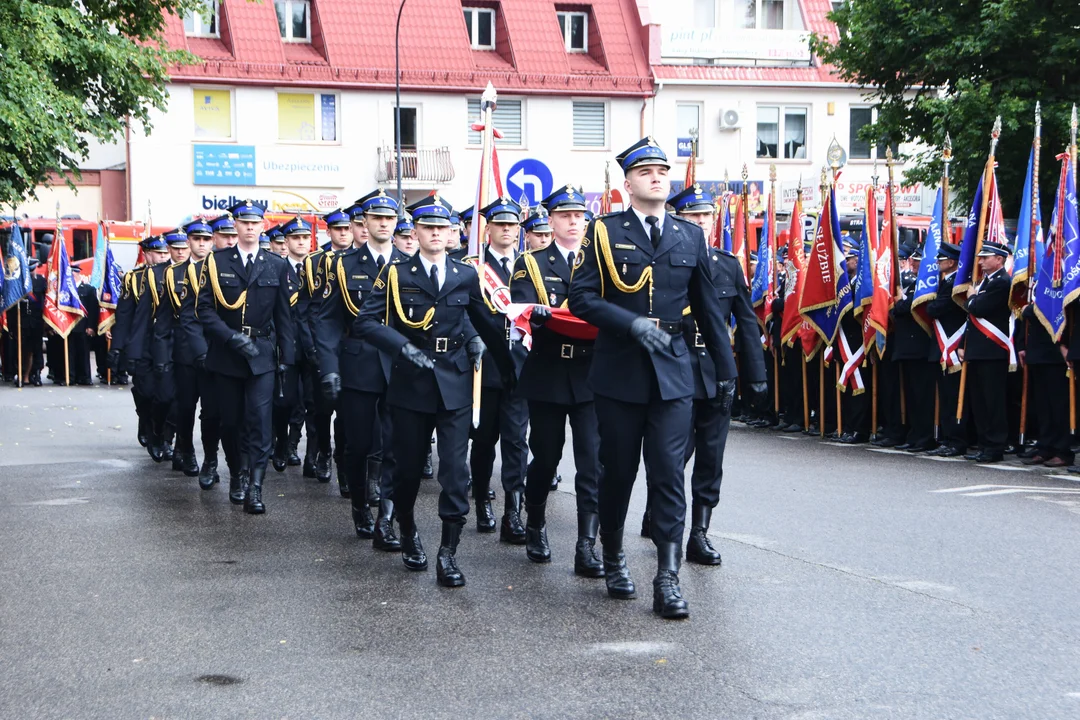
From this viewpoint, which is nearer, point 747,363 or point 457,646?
point 457,646

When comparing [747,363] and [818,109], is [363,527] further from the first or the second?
[818,109]

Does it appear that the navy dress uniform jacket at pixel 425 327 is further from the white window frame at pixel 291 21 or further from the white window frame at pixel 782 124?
the white window frame at pixel 782 124

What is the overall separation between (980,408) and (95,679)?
9.26 m

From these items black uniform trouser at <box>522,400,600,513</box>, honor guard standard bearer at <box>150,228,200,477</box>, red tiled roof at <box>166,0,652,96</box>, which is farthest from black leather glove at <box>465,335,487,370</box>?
red tiled roof at <box>166,0,652,96</box>

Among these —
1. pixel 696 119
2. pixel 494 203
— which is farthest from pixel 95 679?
pixel 696 119

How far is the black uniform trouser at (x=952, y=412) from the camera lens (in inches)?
513

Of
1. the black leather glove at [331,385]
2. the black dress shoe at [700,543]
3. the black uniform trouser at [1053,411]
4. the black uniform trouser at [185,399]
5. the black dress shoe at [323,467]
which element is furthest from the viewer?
the black uniform trouser at [1053,411]

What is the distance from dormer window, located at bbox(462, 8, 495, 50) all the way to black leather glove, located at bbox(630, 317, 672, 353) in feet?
117

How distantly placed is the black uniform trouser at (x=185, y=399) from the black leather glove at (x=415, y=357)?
3.83 meters

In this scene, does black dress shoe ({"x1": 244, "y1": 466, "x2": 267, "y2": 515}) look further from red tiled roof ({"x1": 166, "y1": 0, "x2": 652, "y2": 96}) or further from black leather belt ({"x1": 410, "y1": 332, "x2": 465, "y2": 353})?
red tiled roof ({"x1": 166, "y1": 0, "x2": 652, "y2": 96})

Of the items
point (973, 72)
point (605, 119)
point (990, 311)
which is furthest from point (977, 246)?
point (605, 119)

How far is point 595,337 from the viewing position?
24.9 feet

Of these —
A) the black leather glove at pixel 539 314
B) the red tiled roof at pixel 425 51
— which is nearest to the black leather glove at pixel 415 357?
the black leather glove at pixel 539 314

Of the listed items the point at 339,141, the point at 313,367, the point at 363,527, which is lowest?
the point at 363,527
